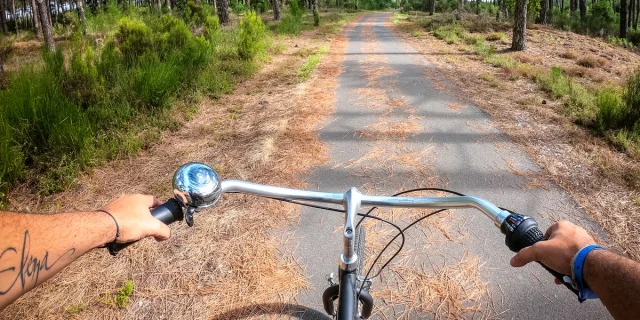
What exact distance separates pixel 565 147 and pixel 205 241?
4311mm

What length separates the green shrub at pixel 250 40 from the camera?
31.5 ft

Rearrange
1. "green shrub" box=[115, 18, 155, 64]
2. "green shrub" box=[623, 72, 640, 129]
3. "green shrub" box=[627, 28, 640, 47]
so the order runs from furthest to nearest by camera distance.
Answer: "green shrub" box=[627, 28, 640, 47] < "green shrub" box=[115, 18, 155, 64] < "green shrub" box=[623, 72, 640, 129]

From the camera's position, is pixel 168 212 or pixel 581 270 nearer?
pixel 581 270

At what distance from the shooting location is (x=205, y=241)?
308 centimetres

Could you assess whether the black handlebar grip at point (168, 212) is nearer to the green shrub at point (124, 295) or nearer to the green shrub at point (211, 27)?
the green shrub at point (124, 295)

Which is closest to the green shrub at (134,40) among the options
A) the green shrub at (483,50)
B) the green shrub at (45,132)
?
the green shrub at (45,132)

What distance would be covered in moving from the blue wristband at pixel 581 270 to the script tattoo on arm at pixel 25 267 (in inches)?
59.7

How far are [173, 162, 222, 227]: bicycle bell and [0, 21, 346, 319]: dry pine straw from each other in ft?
4.91

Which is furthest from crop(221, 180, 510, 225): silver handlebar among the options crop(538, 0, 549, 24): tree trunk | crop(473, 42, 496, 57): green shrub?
crop(538, 0, 549, 24): tree trunk

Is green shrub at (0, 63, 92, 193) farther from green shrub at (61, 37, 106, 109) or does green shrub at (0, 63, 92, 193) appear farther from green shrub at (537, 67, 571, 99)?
green shrub at (537, 67, 571, 99)

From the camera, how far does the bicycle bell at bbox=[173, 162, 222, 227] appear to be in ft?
3.90

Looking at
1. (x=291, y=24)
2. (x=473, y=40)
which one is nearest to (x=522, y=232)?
(x=473, y=40)

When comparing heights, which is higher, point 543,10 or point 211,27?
point 543,10

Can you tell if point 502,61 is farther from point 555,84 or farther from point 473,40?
point 473,40
